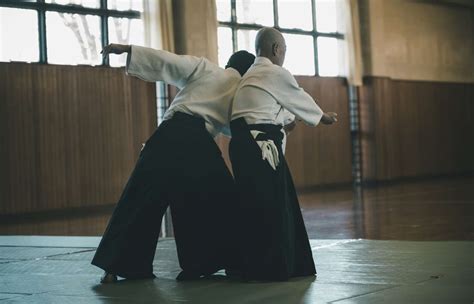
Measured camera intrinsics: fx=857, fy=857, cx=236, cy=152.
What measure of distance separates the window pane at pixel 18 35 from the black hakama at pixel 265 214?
8.38 m

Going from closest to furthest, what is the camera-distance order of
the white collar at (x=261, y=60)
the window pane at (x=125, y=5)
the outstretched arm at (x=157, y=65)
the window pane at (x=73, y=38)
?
the outstretched arm at (x=157, y=65) < the white collar at (x=261, y=60) < the window pane at (x=73, y=38) < the window pane at (x=125, y=5)

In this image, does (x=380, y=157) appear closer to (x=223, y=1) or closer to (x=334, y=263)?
(x=223, y=1)

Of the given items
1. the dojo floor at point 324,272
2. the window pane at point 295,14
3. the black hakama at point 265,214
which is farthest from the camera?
the window pane at point 295,14

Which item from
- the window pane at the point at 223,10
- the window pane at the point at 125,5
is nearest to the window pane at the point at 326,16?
the window pane at the point at 223,10

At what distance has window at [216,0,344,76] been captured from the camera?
1595 cm

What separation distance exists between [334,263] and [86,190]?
855 centimetres

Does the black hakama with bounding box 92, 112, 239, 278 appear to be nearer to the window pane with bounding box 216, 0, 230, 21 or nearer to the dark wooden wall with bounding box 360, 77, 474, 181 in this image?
the window pane with bounding box 216, 0, 230, 21

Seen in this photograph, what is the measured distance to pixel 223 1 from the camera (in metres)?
15.9

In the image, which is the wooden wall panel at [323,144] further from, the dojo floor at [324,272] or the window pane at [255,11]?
the dojo floor at [324,272]

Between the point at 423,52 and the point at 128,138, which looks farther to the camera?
the point at 423,52

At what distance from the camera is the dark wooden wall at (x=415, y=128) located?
18875 mm

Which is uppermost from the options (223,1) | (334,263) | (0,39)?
(223,1)

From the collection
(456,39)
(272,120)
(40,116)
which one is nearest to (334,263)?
(272,120)

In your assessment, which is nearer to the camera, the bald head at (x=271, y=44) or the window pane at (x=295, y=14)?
the bald head at (x=271, y=44)
